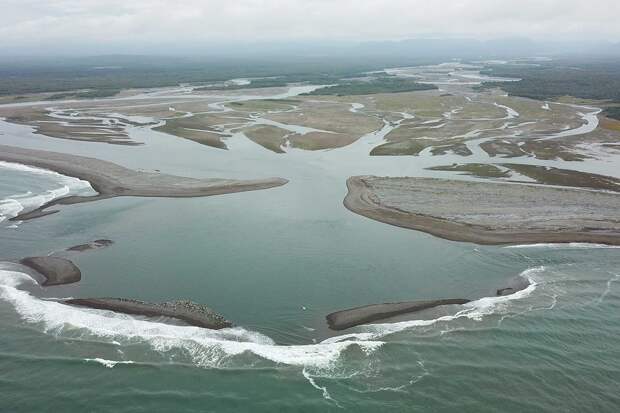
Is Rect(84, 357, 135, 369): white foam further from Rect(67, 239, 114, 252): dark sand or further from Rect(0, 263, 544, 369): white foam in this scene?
Rect(67, 239, 114, 252): dark sand

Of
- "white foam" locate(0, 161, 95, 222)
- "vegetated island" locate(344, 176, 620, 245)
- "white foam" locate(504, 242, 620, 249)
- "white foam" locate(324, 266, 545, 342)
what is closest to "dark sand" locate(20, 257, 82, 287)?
"white foam" locate(0, 161, 95, 222)

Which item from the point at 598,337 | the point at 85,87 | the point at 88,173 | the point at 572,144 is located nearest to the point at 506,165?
the point at 572,144

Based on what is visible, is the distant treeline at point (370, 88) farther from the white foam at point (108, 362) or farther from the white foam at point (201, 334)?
the white foam at point (108, 362)

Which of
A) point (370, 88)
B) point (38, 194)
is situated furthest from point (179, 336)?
point (370, 88)

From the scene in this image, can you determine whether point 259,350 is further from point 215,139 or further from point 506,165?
point 215,139

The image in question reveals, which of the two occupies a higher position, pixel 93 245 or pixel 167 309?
pixel 93 245

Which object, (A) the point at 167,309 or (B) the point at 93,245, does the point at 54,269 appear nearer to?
(B) the point at 93,245
